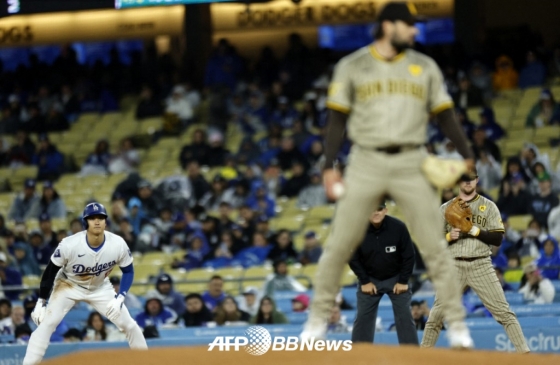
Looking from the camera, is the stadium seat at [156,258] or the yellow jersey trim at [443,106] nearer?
the yellow jersey trim at [443,106]

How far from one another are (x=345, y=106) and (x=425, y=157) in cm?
56

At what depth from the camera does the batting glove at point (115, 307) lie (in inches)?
345

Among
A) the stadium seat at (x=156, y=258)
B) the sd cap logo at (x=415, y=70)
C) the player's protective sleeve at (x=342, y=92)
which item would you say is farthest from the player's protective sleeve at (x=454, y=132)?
the stadium seat at (x=156, y=258)

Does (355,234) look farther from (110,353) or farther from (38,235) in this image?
(38,235)

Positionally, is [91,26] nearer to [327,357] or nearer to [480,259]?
[480,259]

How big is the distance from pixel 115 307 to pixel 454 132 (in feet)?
12.8

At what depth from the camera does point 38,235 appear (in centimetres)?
1511

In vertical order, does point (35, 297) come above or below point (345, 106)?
below

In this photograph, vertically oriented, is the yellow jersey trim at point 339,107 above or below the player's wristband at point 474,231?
above

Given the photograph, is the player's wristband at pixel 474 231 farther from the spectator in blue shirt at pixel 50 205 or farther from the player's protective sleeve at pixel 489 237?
the spectator in blue shirt at pixel 50 205

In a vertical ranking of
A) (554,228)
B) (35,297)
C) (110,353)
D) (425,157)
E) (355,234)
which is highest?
(425,157)

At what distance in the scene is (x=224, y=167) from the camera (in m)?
16.4

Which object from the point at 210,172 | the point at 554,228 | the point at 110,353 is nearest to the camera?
the point at 110,353

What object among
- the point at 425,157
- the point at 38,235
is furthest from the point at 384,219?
the point at 38,235
